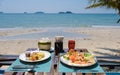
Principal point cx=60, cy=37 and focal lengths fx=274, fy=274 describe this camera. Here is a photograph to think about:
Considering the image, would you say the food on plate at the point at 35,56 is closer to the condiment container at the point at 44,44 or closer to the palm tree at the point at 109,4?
the condiment container at the point at 44,44

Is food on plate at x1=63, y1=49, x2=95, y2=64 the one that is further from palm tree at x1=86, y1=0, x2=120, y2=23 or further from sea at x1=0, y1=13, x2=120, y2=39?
sea at x1=0, y1=13, x2=120, y2=39

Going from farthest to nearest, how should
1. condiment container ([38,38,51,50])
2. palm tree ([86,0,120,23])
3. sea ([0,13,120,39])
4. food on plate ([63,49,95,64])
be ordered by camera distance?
sea ([0,13,120,39]), palm tree ([86,0,120,23]), condiment container ([38,38,51,50]), food on plate ([63,49,95,64])

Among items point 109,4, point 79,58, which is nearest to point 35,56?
point 79,58

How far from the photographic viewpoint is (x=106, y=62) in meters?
4.70

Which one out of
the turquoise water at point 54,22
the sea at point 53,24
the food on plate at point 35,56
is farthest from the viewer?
the turquoise water at point 54,22

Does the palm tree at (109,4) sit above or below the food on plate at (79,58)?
above

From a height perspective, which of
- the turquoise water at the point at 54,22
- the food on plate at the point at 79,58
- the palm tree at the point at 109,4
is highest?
the palm tree at the point at 109,4

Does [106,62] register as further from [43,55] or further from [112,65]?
[43,55]

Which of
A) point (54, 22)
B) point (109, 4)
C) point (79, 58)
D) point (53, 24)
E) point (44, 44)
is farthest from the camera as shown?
point (54, 22)

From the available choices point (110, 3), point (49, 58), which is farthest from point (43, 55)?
point (110, 3)

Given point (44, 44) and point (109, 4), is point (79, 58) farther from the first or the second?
point (109, 4)

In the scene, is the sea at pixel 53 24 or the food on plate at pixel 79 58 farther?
the sea at pixel 53 24

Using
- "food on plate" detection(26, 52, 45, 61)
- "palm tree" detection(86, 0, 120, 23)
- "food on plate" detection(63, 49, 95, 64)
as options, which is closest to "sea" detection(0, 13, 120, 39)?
"palm tree" detection(86, 0, 120, 23)

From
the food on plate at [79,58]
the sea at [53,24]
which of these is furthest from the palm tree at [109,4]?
the sea at [53,24]
